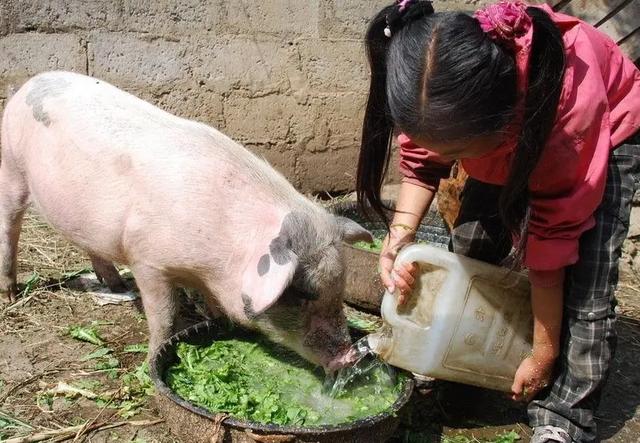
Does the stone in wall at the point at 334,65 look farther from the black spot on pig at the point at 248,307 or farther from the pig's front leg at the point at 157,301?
the black spot on pig at the point at 248,307

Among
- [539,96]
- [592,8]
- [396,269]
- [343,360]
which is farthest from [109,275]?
[592,8]

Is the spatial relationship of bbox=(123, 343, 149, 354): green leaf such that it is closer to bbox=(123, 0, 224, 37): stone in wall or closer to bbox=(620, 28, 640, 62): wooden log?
bbox=(123, 0, 224, 37): stone in wall

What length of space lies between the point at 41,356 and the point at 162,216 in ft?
2.82

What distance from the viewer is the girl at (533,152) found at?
1812 millimetres

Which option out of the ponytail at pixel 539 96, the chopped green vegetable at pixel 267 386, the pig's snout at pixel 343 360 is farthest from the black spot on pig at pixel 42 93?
the ponytail at pixel 539 96

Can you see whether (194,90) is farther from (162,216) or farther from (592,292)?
(592,292)

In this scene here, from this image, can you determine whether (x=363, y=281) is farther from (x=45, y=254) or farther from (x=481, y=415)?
(x=45, y=254)

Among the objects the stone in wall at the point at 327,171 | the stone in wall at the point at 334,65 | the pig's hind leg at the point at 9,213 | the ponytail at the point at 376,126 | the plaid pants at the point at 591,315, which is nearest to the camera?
the ponytail at the point at 376,126

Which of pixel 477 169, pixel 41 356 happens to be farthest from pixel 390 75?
pixel 41 356

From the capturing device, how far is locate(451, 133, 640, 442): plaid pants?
233 cm

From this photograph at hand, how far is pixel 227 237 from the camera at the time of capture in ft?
8.36

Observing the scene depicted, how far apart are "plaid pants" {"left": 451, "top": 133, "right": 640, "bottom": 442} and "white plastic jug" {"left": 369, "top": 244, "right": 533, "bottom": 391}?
16 centimetres

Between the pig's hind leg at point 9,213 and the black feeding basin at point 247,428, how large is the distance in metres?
1.25

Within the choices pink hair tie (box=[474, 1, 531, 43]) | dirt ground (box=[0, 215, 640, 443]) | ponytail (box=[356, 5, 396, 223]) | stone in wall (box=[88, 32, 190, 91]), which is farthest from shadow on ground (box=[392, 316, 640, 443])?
stone in wall (box=[88, 32, 190, 91])
